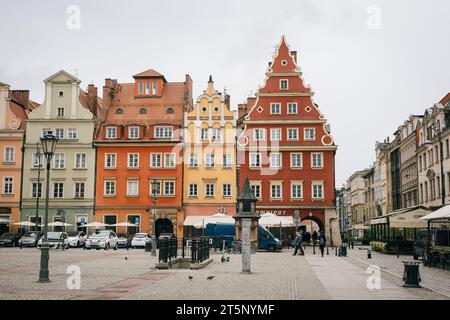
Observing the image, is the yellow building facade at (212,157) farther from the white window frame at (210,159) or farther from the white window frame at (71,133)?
the white window frame at (71,133)

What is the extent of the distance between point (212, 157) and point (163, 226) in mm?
8298

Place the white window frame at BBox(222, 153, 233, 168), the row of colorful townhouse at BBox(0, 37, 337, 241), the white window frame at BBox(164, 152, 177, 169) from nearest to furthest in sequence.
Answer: the row of colorful townhouse at BBox(0, 37, 337, 241) < the white window frame at BBox(222, 153, 233, 168) < the white window frame at BBox(164, 152, 177, 169)

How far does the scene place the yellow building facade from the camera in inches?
2164

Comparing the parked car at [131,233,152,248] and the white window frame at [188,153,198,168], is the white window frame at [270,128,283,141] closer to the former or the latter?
the white window frame at [188,153,198,168]

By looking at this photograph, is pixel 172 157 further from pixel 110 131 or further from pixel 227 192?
pixel 110 131

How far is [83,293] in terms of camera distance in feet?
47.8

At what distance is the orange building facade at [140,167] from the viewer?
182ft

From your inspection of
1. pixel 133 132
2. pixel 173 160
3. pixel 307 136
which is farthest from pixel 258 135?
pixel 133 132

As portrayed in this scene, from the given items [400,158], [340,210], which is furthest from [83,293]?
[340,210]

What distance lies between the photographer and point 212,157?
181ft

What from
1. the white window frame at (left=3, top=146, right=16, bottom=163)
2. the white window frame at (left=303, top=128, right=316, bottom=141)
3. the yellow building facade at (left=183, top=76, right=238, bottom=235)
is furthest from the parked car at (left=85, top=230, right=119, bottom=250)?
the white window frame at (left=303, top=128, right=316, bottom=141)

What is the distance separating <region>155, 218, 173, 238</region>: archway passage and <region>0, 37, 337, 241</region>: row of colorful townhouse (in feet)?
0.35
